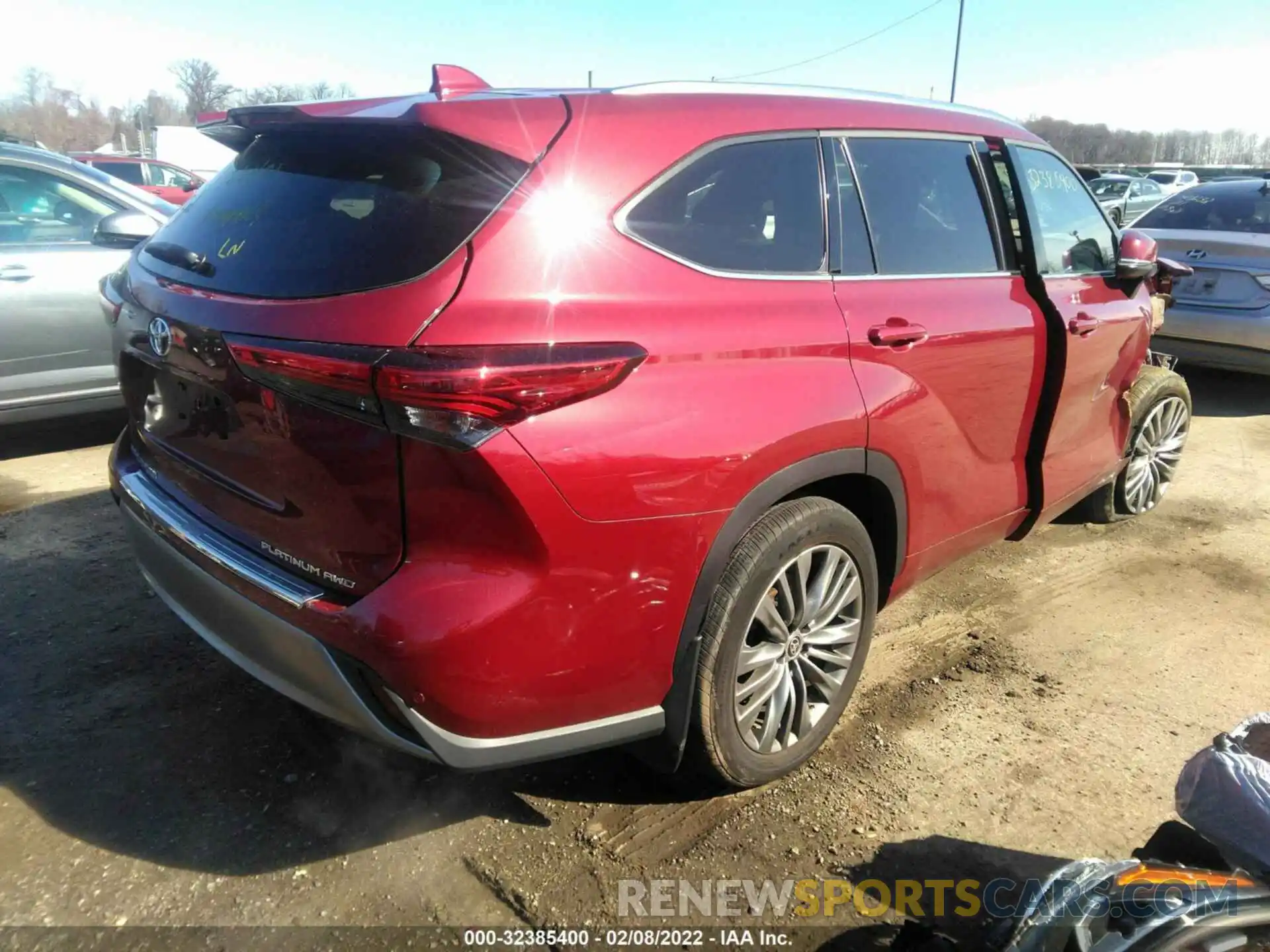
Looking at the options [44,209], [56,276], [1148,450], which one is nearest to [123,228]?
[56,276]

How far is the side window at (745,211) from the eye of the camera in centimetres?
221

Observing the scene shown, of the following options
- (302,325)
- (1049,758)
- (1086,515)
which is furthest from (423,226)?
(1086,515)

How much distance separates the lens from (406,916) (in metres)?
2.21

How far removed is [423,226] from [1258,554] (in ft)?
14.3

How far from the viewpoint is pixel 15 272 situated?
16.4 ft

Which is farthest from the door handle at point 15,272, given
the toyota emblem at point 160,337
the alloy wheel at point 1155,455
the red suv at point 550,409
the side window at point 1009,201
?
the alloy wheel at point 1155,455

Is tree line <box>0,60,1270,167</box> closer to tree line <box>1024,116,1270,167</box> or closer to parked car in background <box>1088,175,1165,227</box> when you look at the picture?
tree line <box>1024,116,1270,167</box>

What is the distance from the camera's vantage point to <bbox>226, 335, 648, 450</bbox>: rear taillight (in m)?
1.82

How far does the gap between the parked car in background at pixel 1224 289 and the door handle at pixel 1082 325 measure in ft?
13.0

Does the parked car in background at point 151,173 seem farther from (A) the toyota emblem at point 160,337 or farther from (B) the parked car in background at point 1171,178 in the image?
(B) the parked car in background at point 1171,178

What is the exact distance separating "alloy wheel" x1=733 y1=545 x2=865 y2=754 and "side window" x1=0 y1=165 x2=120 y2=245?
4.88 meters

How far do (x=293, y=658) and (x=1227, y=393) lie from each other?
8191 millimetres

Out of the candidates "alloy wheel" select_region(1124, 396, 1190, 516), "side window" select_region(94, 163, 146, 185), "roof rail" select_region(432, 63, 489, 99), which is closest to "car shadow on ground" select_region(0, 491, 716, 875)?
"roof rail" select_region(432, 63, 489, 99)

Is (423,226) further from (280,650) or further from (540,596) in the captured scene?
(280,650)
